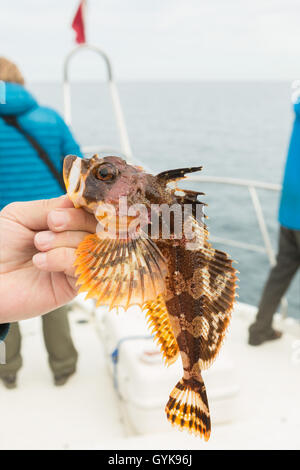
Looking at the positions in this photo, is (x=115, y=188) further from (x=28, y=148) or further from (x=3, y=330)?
(x=28, y=148)

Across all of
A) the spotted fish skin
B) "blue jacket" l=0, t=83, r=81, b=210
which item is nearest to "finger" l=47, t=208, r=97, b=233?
the spotted fish skin

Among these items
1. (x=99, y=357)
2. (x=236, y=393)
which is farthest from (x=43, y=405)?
(x=236, y=393)

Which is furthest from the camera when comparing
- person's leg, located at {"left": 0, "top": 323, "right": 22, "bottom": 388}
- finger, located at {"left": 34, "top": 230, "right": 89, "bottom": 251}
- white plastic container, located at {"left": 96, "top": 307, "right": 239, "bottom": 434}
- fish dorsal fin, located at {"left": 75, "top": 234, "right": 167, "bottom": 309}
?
person's leg, located at {"left": 0, "top": 323, "right": 22, "bottom": 388}

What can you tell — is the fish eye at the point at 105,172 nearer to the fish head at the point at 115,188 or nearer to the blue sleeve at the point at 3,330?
the fish head at the point at 115,188

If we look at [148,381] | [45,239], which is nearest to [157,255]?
[45,239]

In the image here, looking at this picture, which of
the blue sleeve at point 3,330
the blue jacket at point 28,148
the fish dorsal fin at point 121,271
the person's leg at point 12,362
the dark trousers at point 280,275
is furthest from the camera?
the dark trousers at point 280,275

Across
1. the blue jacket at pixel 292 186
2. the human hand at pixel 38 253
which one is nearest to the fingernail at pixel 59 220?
the human hand at pixel 38 253

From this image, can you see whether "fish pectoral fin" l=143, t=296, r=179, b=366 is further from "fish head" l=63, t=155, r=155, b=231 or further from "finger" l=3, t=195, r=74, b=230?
"finger" l=3, t=195, r=74, b=230
